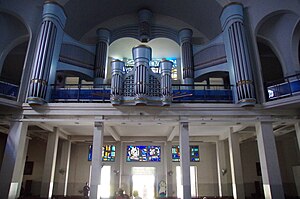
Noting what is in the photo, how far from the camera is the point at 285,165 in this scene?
15.4 meters

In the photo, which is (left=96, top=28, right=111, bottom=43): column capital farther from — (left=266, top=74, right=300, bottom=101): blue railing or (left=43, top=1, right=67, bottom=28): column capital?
(left=266, top=74, right=300, bottom=101): blue railing

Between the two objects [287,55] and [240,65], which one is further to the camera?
[287,55]

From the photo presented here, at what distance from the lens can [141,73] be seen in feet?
34.1

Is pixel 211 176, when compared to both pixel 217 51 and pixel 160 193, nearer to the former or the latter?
pixel 160 193

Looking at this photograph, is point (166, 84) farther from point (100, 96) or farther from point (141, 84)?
point (100, 96)

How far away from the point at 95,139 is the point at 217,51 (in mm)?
7563

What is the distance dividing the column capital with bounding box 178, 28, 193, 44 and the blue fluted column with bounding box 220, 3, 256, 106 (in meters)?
2.60

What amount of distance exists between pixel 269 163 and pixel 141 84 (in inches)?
241

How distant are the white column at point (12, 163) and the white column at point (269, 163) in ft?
32.7

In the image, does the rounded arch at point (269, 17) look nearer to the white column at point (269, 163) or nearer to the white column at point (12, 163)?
the white column at point (269, 163)

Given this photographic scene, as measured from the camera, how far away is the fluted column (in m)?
9.89

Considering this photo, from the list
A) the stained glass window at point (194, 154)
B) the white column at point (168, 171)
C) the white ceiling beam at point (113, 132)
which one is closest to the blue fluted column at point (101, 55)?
the white ceiling beam at point (113, 132)

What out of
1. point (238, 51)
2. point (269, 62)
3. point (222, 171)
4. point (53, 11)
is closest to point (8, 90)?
point (53, 11)

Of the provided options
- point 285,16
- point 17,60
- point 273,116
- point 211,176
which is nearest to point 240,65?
point 273,116
